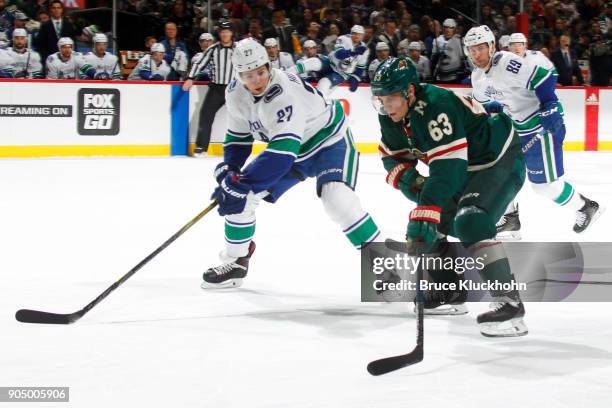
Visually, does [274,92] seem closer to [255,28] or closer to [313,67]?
[313,67]

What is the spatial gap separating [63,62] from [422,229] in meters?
8.55

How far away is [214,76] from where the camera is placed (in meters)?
11.6

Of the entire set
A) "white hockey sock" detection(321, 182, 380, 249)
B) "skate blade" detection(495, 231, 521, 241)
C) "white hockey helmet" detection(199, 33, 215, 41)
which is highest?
"white hockey helmet" detection(199, 33, 215, 41)

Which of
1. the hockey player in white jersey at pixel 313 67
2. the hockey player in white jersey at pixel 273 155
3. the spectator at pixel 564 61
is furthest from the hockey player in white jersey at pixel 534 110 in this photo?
the spectator at pixel 564 61

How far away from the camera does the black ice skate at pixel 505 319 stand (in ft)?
11.8

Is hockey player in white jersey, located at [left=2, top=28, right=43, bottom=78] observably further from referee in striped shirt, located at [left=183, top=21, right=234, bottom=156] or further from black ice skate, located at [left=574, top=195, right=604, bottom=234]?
black ice skate, located at [left=574, top=195, right=604, bottom=234]

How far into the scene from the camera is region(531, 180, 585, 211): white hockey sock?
598 centimetres

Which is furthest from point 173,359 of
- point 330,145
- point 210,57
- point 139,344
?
point 210,57

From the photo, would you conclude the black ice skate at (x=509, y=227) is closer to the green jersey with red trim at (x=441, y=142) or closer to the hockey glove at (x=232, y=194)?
the green jersey with red trim at (x=441, y=142)

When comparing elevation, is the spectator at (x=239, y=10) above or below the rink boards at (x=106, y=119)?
above

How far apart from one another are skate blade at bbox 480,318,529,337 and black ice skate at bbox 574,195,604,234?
2590 mm

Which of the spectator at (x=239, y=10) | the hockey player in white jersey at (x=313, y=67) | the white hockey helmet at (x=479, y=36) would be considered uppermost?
the spectator at (x=239, y=10)

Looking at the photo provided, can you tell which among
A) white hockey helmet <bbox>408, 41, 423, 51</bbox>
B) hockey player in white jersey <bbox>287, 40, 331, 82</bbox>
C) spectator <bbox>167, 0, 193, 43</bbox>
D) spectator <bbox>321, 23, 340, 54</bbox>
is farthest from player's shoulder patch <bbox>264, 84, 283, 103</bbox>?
white hockey helmet <bbox>408, 41, 423, 51</bbox>

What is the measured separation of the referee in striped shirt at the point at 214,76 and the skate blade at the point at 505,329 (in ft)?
26.7
